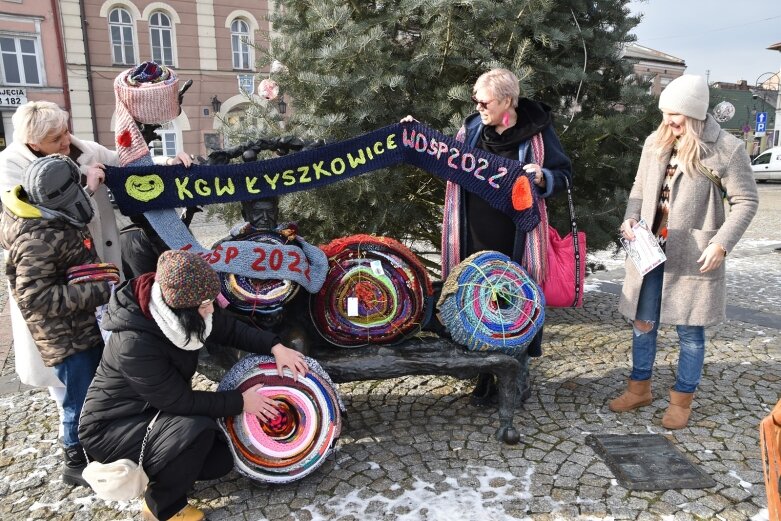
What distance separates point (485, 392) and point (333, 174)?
1.61 m

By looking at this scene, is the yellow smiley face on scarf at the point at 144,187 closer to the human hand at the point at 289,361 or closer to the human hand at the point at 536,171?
the human hand at the point at 289,361

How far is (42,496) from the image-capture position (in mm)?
2688

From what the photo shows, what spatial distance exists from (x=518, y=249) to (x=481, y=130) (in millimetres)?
694

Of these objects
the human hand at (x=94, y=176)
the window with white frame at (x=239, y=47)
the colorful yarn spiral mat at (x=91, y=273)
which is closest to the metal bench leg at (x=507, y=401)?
the colorful yarn spiral mat at (x=91, y=273)

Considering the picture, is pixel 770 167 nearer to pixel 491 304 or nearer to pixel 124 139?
pixel 491 304

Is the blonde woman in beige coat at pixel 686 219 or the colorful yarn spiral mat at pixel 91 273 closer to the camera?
the colorful yarn spiral mat at pixel 91 273

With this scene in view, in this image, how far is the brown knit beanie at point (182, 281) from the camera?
7.18 feet

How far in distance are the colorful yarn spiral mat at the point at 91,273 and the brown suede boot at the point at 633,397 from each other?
2826mm

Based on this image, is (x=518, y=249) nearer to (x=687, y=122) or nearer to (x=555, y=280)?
(x=555, y=280)

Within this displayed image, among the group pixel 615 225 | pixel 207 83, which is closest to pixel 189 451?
pixel 615 225

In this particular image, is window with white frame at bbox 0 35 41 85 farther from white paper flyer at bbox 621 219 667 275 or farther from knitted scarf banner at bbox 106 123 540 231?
white paper flyer at bbox 621 219 667 275

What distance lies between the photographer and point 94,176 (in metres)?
2.77

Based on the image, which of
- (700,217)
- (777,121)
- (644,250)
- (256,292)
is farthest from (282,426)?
(777,121)

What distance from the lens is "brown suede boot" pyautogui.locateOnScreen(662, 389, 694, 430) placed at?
10.4 ft
